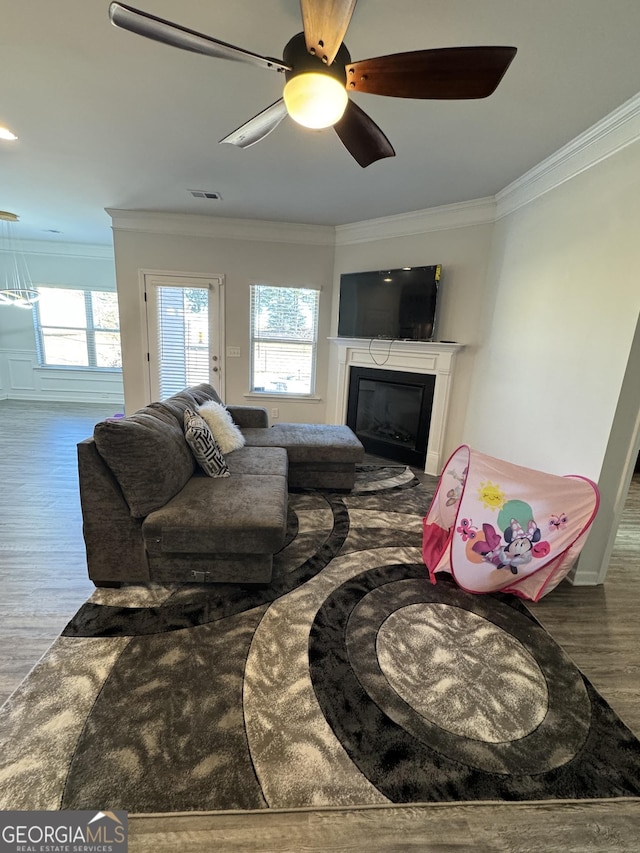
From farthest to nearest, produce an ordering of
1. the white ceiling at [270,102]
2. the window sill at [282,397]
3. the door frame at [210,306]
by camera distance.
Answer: the window sill at [282,397]
the door frame at [210,306]
the white ceiling at [270,102]

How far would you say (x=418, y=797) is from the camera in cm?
118

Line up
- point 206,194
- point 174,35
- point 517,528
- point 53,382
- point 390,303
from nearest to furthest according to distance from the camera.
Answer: point 174,35
point 517,528
point 206,194
point 390,303
point 53,382

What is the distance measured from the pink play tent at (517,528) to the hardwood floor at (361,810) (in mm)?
261

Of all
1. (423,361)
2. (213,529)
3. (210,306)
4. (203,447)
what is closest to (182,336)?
(210,306)

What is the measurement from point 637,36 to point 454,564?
256 cm

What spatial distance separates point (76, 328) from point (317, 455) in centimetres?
613

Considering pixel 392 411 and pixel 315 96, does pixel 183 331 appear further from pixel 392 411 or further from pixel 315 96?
pixel 315 96

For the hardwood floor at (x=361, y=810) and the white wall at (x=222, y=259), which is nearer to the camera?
the hardwood floor at (x=361, y=810)

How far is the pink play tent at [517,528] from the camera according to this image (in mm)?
2002

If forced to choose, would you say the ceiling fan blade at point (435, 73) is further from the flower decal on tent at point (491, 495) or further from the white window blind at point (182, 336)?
the white window blind at point (182, 336)

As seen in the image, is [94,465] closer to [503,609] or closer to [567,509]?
[503,609]

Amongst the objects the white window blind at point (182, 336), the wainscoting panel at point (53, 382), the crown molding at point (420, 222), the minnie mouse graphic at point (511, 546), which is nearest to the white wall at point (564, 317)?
the crown molding at point (420, 222)

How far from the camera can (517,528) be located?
79.8 inches

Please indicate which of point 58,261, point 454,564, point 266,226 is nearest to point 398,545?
point 454,564
